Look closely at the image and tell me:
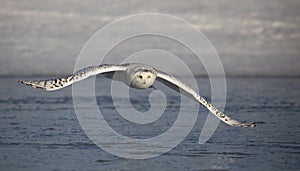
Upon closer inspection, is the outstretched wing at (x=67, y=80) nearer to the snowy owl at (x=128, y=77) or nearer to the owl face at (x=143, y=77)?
the snowy owl at (x=128, y=77)

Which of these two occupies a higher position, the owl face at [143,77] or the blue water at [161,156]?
the owl face at [143,77]

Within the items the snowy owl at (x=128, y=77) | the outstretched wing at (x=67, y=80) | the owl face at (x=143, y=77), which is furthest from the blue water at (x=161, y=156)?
the owl face at (x=143, y=77)

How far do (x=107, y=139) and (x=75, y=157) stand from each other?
12.4 feet

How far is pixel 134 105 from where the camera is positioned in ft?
136

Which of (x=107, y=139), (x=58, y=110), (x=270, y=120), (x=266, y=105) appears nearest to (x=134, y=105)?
(x=58, y=110)

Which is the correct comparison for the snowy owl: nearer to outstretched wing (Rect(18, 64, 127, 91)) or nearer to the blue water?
outstretched wing (Rect(18, 64, 127, 91))

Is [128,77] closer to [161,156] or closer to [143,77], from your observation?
[143,77]

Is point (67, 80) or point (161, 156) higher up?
point (67, 80)

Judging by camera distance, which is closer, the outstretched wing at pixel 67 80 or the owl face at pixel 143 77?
the outstretched wing at pixel 67 80

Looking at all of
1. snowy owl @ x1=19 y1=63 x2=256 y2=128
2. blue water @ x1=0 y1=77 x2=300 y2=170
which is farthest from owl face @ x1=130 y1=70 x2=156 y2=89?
blue water @ x1=0 y1=77 x2=300 y2=170

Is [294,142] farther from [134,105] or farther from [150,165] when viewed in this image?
[134,105]

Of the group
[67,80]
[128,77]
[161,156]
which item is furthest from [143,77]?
[161,156]

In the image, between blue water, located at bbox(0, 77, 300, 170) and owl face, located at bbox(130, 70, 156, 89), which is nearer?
blue water, located at bbox(0, 77, 300, 170)

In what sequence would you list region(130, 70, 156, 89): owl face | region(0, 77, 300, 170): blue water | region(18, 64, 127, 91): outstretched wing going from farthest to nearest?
region(130, 70, 156, 89): owl face, region(18, 64, 127, 91): outstretched wing, region(0, 77, 300, 170): blue water
